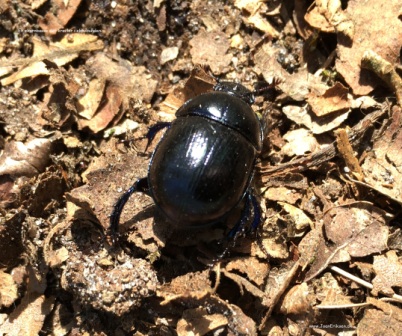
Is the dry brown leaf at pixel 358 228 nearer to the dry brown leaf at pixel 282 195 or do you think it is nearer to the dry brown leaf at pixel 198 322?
the dry brown leaf at pixel 282 195

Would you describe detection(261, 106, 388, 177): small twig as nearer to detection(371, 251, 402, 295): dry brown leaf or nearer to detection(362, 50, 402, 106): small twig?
detection(362, 50, 402, 106): small twig

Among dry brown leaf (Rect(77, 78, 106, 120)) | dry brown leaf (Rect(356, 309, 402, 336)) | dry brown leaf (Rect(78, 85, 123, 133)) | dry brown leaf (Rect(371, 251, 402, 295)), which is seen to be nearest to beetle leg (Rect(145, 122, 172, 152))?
dry brown leaf (Rect(78, 85, 123, 133))

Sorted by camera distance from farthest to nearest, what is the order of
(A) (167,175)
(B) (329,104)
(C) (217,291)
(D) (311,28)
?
(D) (311,28) < (B) (329,104) < (C) (217,291) < (A) (167,175)

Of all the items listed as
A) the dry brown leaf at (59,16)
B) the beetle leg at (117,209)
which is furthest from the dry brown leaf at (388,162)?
the dry brown leaf at (59,16)

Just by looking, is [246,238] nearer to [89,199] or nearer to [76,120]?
[89,199]

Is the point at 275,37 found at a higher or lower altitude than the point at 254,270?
higher

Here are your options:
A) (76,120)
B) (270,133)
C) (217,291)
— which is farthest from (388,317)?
(76,120)

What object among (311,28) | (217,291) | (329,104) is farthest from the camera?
(311,28)
